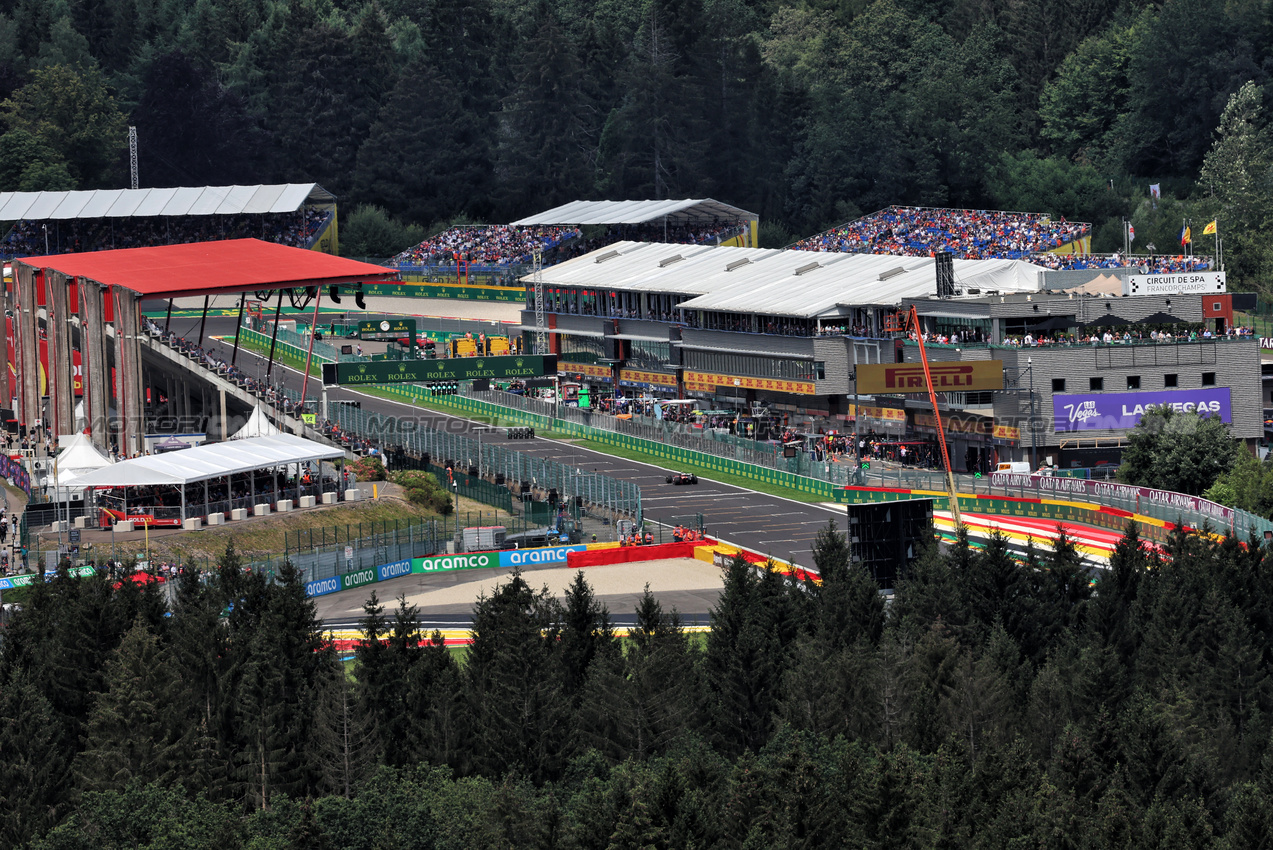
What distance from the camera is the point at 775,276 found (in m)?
125

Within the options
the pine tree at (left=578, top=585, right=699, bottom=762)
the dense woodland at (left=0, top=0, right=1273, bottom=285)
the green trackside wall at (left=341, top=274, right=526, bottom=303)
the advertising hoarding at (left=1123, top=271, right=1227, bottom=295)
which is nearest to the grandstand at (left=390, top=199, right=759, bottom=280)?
the green trackside wall at (left=341, top=274, right=526, bottom=303)

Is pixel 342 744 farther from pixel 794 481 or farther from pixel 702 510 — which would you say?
pixel 794 481

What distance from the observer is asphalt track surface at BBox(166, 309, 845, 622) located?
2859 inches

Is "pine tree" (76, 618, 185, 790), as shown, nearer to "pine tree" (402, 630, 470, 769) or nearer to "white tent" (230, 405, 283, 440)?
"pine tree" (402, 630, 470, 769)

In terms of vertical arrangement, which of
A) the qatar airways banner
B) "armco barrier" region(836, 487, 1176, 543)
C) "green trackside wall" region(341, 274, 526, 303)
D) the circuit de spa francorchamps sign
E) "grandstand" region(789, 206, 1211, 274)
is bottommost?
"armco barrier" region(836, 487, 1176, 543)

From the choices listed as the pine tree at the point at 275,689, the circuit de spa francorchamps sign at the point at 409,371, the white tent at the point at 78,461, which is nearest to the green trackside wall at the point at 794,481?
the circuit de spa francorchamps sign at the point at 409,371

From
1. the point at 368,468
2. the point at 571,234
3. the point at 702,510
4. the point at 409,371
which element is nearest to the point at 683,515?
the point at 702,510

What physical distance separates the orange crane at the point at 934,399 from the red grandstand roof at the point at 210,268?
91.6ft

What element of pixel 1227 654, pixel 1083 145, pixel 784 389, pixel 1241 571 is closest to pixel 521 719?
pixel 1227 654

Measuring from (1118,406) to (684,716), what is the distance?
50.9 meters

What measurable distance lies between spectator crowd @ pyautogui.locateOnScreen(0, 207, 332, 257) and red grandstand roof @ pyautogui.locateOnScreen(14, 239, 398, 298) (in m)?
65.3

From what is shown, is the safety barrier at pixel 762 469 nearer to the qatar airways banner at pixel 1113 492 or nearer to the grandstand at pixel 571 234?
the qatar airways banner at pixel 1113 492

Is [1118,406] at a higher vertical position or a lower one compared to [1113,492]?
higher

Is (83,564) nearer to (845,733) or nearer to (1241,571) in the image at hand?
(845,733)
